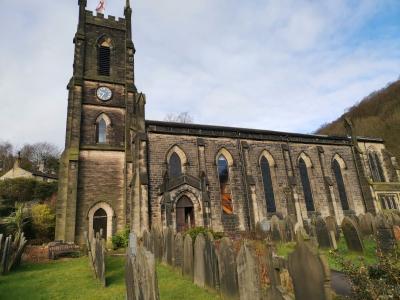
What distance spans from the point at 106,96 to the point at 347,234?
62.7ft

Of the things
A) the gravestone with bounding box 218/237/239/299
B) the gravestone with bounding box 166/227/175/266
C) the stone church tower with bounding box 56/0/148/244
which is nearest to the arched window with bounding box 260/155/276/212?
the stone church tower with bounding box 56/0/148/244

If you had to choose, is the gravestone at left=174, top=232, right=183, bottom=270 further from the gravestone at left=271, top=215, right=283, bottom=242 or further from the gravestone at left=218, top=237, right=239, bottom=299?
the gravestone at left=271, top=215, right=283, bottom=242

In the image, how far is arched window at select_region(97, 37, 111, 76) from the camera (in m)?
23.4

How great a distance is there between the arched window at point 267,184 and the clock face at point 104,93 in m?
13.4

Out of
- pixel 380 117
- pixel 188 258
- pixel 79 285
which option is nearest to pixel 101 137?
pixel 79 285

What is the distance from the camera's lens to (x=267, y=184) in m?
21.9

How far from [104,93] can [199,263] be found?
18.0 m

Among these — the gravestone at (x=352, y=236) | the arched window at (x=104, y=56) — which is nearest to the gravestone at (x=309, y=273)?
the gravestone at (x=352, y=236)

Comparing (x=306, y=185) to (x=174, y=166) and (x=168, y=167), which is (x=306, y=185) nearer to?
(x=174, y=166)

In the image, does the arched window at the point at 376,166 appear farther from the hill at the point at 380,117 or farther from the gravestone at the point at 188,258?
the gravestone at the point at 188,258

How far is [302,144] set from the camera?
80.0 feet

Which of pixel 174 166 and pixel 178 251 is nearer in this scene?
pixel 178 251

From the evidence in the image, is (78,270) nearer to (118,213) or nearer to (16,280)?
(16,280)

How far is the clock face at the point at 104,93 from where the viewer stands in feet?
72.8
